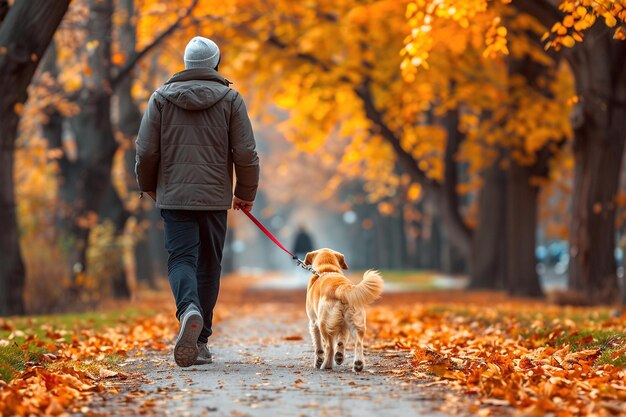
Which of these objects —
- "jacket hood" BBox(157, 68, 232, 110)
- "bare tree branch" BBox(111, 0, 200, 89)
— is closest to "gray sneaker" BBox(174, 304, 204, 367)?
"jacket hood" BBox(157, 68, 232, 110)

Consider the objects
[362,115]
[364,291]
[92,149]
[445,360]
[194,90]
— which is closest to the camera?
[364,291]

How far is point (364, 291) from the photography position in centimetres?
697

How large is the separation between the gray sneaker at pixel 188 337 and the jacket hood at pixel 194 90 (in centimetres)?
146

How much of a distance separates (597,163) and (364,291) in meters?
10.3

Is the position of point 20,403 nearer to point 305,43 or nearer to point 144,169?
point 144,169

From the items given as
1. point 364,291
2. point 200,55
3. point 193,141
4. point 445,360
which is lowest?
point 445,360

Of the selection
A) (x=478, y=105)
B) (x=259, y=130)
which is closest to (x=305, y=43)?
(x=478, y=105)

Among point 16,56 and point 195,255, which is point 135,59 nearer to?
point 16,56

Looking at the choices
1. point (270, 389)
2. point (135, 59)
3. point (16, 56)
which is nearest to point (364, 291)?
point (270, 389)

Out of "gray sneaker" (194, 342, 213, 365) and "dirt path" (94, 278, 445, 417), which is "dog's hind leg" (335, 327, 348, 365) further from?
"gray sneaker" (194, 342, 213, 365)

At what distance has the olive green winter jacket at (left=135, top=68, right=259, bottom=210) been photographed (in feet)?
24.7

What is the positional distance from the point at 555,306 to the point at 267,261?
65.4m

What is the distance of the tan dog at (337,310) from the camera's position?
7012 mm

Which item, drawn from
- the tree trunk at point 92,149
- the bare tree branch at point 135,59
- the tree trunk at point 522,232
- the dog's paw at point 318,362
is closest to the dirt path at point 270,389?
the dog's paw at point 318,362
